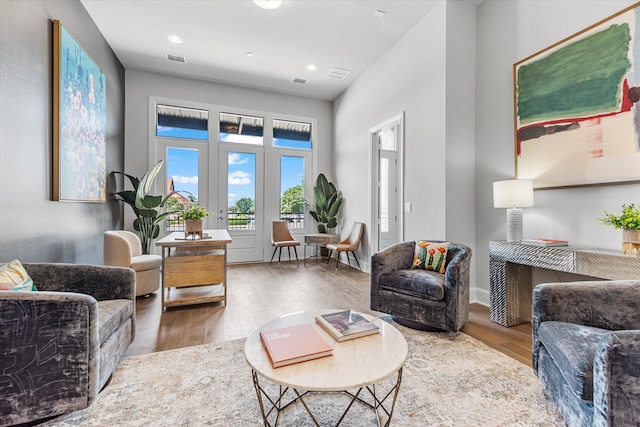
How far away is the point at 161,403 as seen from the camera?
1.55 m

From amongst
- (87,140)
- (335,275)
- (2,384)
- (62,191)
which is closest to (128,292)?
(2,384)

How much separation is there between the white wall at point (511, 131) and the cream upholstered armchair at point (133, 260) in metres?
3.91

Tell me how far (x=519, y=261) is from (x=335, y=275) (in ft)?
8.62

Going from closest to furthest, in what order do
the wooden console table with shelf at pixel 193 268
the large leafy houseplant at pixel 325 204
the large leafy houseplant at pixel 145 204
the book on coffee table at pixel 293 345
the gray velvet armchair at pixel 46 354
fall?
the book on coffee table at pixel 293 345, the gray velvet armchair at pixel 46 354, the wooden console table with shelf at pixel 193 268, the large leafy houseplant at pixel 145 204, the large leafy houseplant at pixel 325 204

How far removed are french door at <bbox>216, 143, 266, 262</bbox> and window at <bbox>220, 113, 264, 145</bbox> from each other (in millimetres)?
145

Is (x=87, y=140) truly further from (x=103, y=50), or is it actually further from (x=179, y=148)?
(x=179, y=148)

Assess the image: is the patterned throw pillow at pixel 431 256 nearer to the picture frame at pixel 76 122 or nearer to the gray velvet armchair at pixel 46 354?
the gray velvet armchair at pixel 46 354

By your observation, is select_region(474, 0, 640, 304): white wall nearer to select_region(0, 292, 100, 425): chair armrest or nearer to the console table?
the console table

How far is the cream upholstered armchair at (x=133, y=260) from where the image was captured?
3197 millimetres

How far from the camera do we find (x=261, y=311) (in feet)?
9.76

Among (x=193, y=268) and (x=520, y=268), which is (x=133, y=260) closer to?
(x=193, y=268)

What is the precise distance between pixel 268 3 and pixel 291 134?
113 inches

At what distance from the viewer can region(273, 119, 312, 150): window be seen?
5867 mm

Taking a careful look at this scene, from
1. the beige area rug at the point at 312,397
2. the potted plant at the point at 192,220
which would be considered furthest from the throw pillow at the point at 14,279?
the potted plant at the point at 192,220
